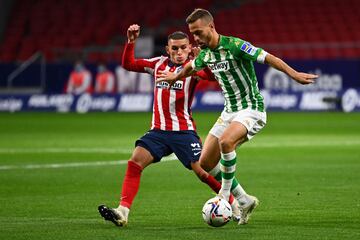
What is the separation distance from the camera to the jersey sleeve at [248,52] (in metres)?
9.41

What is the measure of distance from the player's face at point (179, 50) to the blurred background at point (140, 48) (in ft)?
76.5

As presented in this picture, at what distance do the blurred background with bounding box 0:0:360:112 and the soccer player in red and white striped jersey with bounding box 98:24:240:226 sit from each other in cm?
2328

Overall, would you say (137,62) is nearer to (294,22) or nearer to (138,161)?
(138,161)

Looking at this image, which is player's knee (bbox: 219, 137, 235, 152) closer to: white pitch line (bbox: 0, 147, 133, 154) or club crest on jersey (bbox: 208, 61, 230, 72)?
club crest on jersey (bbox: 208, 61, 230, 72)

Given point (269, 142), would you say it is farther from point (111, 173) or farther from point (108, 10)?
point (108, 10)

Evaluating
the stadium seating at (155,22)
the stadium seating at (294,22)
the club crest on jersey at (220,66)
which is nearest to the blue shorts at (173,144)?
the club crest on jersey at (220,66)

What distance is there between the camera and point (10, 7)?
1727 inches

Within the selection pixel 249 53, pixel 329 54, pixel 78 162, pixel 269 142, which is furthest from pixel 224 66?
pixel 329 54

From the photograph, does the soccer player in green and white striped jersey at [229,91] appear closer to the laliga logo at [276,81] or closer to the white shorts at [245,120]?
the white shorts at [245,120]

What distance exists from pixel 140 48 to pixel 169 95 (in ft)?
88.6

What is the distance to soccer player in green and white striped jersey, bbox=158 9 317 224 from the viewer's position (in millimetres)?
9477

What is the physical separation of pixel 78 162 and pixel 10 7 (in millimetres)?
28054

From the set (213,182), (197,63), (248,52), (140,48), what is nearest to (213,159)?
(213,182)

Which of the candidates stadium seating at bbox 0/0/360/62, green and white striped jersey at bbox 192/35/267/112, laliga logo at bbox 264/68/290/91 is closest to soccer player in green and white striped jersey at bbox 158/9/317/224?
green and white striped jersey at bbox 192/35/267/112
